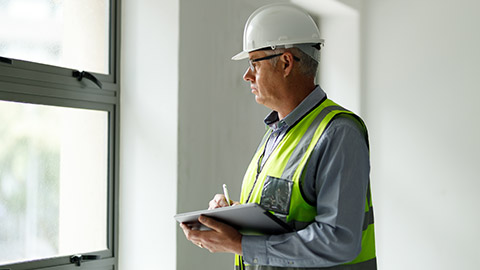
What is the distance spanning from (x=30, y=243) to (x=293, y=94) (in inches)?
46.2

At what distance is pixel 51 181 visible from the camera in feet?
7.30

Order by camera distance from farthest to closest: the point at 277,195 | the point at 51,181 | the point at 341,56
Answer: the point at 341,56, the point at 51,181, the point at 277,195

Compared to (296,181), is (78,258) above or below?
below

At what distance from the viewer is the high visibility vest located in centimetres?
151

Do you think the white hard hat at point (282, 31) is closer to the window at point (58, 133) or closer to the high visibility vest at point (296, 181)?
the high visibility vest at point (296, 181)

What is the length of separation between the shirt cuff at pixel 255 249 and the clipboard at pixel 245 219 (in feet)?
0.11

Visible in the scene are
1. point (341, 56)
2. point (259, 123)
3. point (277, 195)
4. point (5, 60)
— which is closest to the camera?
point (277, 195)

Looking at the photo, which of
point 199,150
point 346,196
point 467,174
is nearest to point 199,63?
point 199,150

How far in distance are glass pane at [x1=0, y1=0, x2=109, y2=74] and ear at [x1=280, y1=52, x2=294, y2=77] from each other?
1.04 metres

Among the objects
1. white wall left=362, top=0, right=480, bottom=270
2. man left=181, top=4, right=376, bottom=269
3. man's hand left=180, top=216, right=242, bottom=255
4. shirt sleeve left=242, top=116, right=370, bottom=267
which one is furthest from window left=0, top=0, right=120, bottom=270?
white wall left=362, top=0, right=480, bottom=270

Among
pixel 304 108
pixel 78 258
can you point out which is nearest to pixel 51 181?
pixel 78 258

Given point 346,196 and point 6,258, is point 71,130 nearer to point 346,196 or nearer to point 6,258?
point 6,258

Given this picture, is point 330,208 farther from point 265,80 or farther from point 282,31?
point 282,31

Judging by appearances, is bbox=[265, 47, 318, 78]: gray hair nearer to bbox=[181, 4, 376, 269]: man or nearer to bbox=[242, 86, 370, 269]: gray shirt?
bbox=[181, 4, 376, 269]: man
